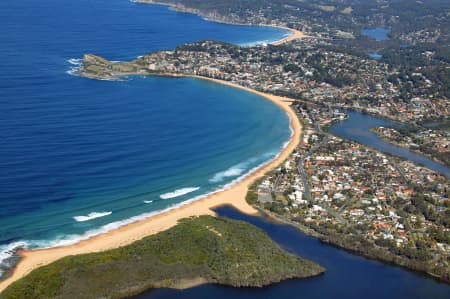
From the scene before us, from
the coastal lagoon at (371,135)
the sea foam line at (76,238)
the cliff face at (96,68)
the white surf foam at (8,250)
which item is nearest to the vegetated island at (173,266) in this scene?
the white surf foam at (8,250)

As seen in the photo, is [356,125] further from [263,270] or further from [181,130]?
[263,270]

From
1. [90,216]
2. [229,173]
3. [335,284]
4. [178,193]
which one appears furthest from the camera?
[229,173]

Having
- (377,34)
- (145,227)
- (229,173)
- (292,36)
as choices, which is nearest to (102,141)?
(229,173)

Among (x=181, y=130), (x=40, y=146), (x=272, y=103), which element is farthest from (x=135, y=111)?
(x=272, y=103)

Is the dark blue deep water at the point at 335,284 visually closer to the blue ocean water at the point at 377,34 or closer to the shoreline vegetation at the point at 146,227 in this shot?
the shoreline vegetation at the point at 146,227

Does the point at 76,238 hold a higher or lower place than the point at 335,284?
higher

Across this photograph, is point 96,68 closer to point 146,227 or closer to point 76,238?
point 146,227
